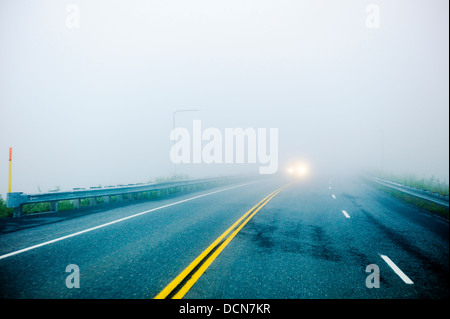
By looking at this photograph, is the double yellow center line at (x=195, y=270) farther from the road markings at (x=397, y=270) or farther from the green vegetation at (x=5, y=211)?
the green vegetation at (x=5, y=211)

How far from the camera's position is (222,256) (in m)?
5.26

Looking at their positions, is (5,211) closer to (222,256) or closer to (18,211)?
(18,211)

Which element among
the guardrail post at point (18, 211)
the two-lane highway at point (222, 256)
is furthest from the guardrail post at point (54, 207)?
the two-lane highway at point (222, 256)

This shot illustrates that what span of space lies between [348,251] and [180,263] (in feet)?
12.8

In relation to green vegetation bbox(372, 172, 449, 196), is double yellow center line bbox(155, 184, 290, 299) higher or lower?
lower

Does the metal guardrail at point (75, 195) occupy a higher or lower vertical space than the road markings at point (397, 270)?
higher

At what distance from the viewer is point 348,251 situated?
5715mm

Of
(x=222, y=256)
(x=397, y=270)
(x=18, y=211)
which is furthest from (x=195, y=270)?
(x=18, y=211)

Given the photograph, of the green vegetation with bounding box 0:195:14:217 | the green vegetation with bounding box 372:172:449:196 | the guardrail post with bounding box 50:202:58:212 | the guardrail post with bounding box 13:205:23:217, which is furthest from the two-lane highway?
the green vegetation with bounding box 372:172:449:196

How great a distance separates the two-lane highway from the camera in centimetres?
377

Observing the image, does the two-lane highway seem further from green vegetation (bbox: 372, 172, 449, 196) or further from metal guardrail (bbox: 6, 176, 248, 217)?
green vegetation (bbox: 372, 172, 449, 196)

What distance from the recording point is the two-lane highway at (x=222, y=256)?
3.77m

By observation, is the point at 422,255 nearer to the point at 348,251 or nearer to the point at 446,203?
the point at 348,251

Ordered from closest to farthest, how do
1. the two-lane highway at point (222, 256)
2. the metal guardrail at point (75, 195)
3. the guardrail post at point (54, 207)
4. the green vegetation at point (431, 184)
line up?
the two-lane highway at point (222, 256)
the metal guardrail at point (75, 195)
the guardrail post at point (54, 207)
the green vegetation at point (431, 184)
